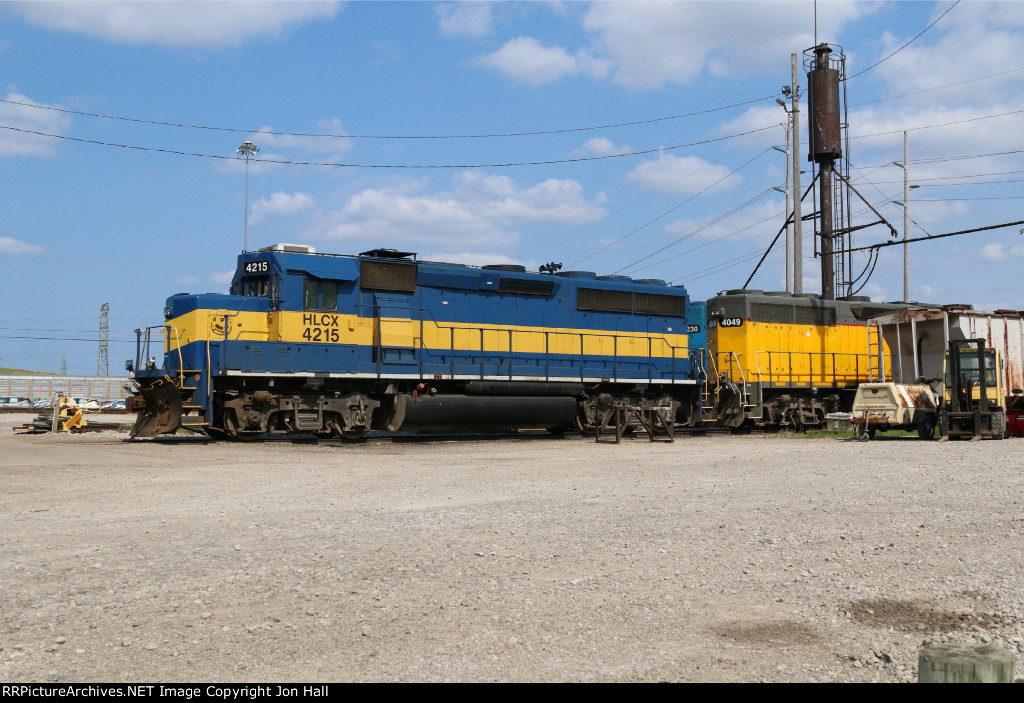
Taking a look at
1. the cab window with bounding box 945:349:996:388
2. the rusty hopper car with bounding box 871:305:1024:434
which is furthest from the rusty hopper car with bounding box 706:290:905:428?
the cab window with bounding box 945:349:996:388

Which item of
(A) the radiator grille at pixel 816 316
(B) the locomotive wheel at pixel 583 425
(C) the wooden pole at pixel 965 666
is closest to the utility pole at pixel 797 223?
(A) the radiator grille at pixel 816 316

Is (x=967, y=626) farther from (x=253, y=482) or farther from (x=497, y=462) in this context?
(x=497, y=462)

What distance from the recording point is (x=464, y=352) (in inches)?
723

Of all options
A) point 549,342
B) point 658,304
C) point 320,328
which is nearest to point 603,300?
point 658,304

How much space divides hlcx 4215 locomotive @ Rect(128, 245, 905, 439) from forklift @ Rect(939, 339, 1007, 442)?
424 cm

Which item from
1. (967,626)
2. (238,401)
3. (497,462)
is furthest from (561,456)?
(967,626)

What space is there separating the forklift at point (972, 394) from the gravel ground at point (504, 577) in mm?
8127

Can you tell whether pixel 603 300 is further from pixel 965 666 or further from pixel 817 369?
pixel 965 666

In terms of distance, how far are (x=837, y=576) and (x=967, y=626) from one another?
3.28 ft

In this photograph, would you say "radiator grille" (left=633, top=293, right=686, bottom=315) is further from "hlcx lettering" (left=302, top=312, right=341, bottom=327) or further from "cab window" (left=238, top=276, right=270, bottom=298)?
"cab window" (left=238, top=276, right=270, bottom=298)

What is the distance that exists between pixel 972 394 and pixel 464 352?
1094 centimetres

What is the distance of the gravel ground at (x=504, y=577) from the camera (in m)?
4.09

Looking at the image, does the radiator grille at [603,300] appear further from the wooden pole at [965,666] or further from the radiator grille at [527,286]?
the wooden pole at [965,666]

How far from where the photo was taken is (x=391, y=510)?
797 centimetres
